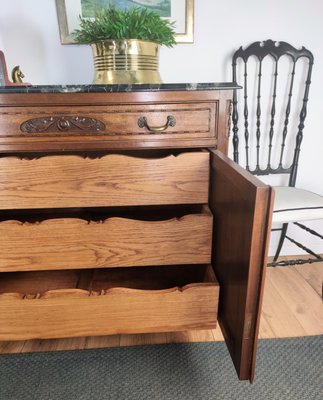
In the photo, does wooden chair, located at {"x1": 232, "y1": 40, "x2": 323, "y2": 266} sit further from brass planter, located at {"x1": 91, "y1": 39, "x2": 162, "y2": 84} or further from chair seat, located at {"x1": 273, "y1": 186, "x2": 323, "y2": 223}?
brass planter, located at {"x1": 91, "y1": 39, "x2": 162, "y2": 84}

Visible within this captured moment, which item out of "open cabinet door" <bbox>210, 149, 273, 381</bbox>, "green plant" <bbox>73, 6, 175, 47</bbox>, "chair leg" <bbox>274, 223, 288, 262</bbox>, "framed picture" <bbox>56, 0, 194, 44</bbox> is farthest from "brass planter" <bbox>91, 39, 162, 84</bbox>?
"chair leg" <bbox>274, 223, 288, 262</bbox>

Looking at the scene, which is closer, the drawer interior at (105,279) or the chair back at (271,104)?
the drawer interior at (105,279)

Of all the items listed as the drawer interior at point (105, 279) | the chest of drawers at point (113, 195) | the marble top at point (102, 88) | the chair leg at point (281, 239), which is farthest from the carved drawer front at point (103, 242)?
the chair leg at point (281, 239)

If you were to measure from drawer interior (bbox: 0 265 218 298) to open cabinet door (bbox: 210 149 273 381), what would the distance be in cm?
25

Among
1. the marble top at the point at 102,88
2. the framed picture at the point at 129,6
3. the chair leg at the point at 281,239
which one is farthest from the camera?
the chair leg at the point at 281,239

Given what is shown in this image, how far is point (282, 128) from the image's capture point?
1.28m

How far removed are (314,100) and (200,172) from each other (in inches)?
34.3

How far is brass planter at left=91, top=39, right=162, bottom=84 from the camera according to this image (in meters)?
0.72

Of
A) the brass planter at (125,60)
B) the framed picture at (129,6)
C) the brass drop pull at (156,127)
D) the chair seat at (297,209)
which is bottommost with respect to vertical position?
the chair seat at (297,209)

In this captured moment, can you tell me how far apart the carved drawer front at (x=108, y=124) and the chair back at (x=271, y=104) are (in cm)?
56

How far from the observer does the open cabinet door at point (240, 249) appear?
1.53ft

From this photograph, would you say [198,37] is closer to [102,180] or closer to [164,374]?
[102,180]

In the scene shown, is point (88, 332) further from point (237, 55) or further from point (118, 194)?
point (237, 55)

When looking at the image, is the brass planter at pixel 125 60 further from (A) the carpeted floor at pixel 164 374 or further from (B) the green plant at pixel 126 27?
(A) the carpeted floor at pixel 164 374
